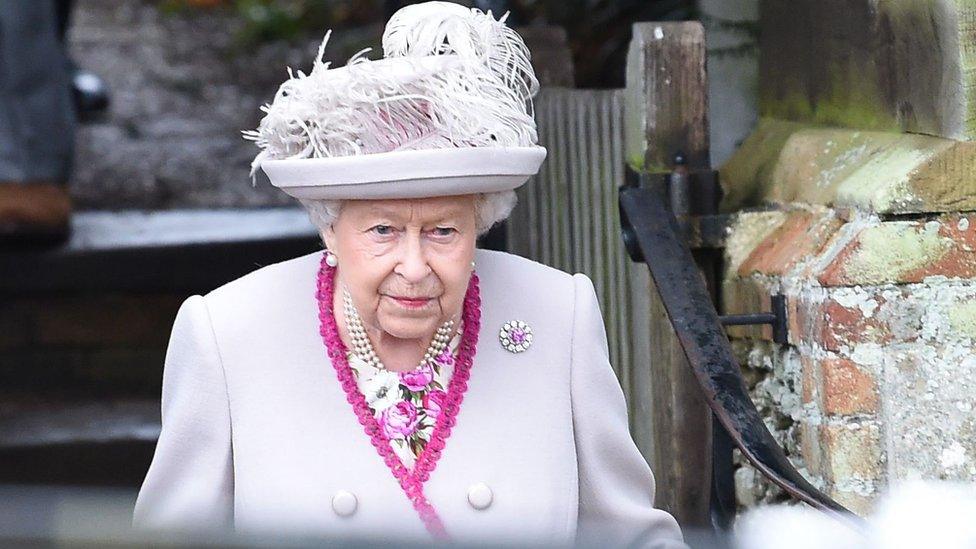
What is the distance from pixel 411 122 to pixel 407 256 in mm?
182

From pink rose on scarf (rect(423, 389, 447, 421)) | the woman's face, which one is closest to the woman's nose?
the woman's face

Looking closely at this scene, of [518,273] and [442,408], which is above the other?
[518,273]

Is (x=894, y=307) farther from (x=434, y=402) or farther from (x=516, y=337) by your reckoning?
(x=434, y=402)

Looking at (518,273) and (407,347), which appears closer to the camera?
(407,347)

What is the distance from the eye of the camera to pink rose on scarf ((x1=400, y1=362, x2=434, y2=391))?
219 cm

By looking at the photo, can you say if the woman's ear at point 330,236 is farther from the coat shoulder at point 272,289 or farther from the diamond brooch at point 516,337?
the diamond brooch at point 516,337

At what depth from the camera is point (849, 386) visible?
8.39 feet

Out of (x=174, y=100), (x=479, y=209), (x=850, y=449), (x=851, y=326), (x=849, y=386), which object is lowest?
(x=850, y=449)

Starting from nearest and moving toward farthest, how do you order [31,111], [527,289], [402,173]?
[402,173] → [527,289] → [31,111]

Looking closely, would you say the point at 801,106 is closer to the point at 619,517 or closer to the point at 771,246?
the point at 771,246

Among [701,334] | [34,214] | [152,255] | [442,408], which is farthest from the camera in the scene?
[152,255]

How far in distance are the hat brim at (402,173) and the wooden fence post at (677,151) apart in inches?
39.6

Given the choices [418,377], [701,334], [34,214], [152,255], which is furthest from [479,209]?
[152,255]

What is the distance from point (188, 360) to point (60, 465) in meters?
2.33
